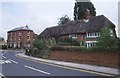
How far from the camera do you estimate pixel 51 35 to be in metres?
66.9

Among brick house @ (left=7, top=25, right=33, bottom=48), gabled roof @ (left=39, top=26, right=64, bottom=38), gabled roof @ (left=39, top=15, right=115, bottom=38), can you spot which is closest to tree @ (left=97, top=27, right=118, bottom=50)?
gabled roof @ (left=39, top=15, right=115, bottom=38)

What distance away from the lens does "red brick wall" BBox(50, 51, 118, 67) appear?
20.1 metres

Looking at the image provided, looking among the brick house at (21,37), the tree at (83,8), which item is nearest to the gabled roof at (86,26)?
the tree at (83,8)

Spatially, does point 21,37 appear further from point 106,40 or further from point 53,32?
point 106,40

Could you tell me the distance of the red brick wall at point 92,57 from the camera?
20.1 meters

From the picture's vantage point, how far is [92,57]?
2319 centimetres

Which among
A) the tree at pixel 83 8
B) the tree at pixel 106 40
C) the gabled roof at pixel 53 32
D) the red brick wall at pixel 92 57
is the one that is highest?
the tree at pixel 83 8

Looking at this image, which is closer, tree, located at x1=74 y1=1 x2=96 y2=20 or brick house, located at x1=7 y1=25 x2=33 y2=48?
tree, located at x1=74 y1=1 x2=96 y2=20

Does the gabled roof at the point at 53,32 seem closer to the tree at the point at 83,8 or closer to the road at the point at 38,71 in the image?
the tree at the point at 83,8

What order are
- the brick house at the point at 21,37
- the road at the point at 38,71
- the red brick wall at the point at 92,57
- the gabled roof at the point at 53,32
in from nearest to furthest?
the road at the point at 38,71 → the red brick wall at the point at 92,57 → the gabled roof at the point at 53,32 → the brick house at the point at 21,37

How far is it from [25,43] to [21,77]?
8878cm

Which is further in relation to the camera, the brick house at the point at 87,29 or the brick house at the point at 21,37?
the brick house at the point at 21,37

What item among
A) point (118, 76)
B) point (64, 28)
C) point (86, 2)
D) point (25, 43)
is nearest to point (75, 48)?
point (118, 76)

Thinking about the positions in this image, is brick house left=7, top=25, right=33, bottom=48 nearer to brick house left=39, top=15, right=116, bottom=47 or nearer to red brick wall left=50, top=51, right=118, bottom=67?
brick house left=39, top=15, right=116, bottom=47
